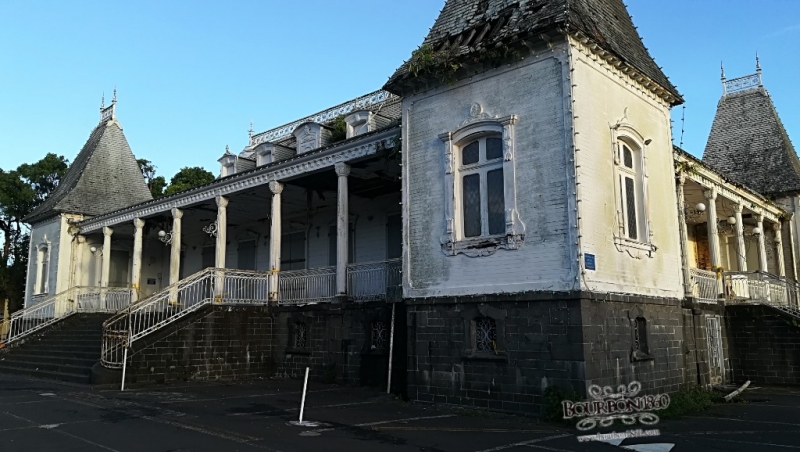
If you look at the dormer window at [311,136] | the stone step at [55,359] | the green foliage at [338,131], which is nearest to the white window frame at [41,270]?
the stone step at [55,359]

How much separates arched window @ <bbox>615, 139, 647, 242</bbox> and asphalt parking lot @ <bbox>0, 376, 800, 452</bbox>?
3.82 m

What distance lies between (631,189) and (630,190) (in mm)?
58

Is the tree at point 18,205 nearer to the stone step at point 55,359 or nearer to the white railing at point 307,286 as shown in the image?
the stone step at point 55,359

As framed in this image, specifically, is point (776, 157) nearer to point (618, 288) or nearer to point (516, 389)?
point (618, 288)

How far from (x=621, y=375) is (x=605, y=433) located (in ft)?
6.33

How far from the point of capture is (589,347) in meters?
10.6

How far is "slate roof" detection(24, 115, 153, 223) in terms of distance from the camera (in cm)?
2894

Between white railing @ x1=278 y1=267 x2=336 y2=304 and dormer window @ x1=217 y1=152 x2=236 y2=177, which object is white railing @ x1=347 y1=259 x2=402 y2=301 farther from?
dormer window @ x1=217 y1=152 x2=236 y2=177

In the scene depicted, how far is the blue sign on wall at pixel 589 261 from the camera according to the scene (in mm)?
10828

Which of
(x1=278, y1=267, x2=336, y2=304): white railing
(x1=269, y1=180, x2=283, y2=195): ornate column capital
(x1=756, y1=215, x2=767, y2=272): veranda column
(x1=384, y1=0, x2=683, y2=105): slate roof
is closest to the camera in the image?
(x1=384, y1=0, x2=683, y2=105): slate roof

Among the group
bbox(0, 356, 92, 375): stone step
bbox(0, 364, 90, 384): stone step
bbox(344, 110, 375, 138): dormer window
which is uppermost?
bbox(344, 110, 375, 138): dormer window

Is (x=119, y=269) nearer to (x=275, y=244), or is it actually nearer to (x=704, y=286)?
(x=275, y=244)

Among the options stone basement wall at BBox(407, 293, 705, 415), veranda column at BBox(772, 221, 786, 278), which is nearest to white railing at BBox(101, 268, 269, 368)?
stone basement wall at BBox(407, 293, 705, 415)

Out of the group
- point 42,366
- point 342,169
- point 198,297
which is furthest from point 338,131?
point 42,366
